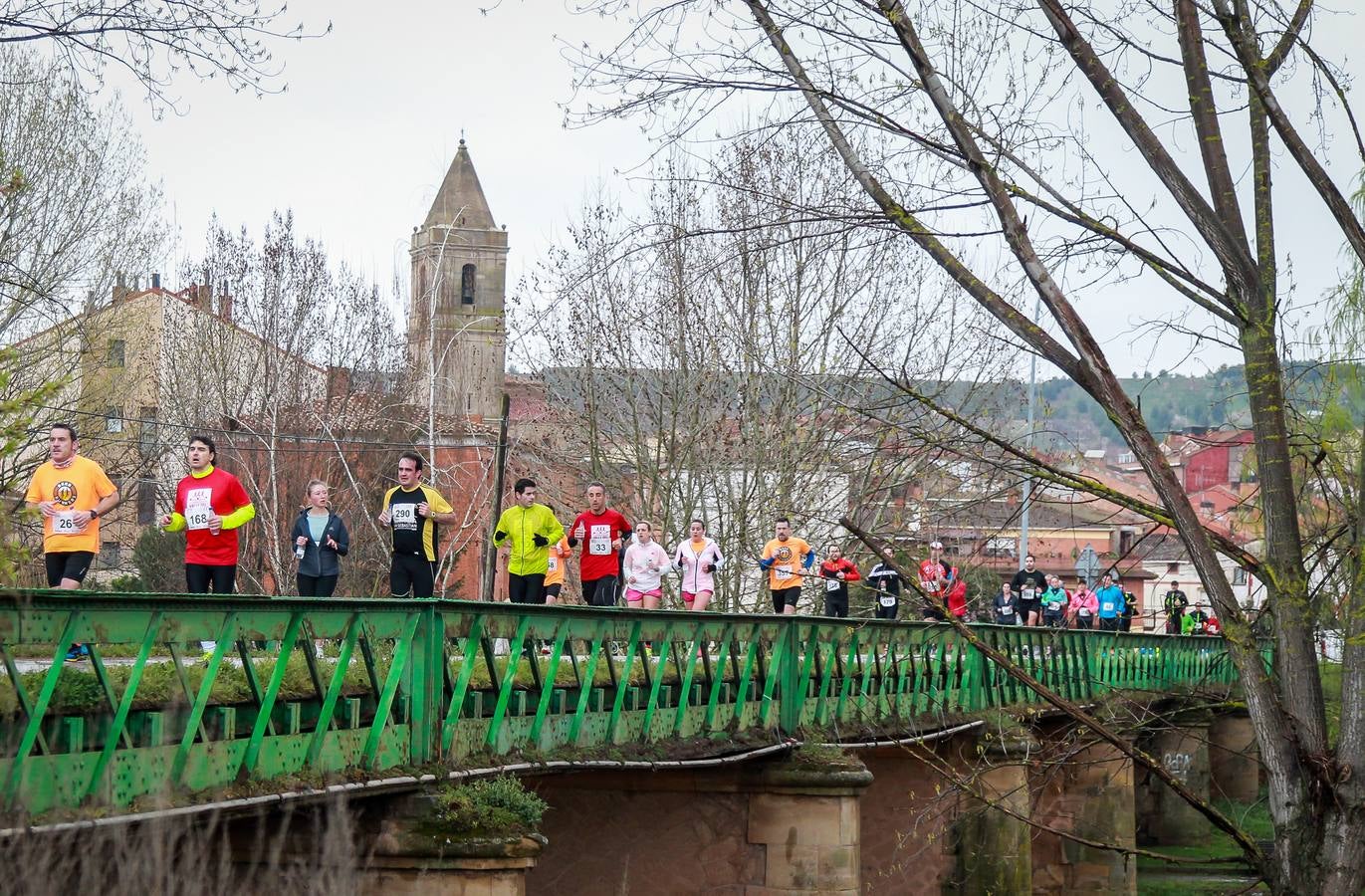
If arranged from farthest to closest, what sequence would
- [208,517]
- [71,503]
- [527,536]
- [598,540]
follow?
[598,540] → [527,536] → [208,517] → [71,503]

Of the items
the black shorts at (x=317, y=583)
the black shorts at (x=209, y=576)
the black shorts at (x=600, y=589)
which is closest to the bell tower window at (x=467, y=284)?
the black shorts at (x=600, y=589)

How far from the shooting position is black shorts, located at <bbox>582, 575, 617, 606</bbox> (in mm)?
17750

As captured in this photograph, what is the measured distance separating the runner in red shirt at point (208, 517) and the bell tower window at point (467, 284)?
58.6 metres

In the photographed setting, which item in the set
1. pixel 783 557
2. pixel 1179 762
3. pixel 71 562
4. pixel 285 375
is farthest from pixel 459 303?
pixel 71 562

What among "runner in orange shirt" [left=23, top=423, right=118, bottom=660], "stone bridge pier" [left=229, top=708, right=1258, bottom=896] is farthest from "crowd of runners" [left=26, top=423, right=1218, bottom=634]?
"stone bridge pier" [left=229, top=708, right=1258, bottom=896]

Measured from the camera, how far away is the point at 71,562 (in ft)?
41.1

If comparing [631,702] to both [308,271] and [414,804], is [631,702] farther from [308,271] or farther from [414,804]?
[308,271]

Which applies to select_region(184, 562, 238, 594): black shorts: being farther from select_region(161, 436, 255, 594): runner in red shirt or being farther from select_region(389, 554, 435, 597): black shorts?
select_region(389, 554, 435, 597): black shorts

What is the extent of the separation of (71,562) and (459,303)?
5796cm

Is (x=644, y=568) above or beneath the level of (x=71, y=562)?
above

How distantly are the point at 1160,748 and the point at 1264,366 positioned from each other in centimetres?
3334

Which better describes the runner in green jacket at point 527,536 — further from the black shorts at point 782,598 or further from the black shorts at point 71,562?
the black shorts at point 782,598

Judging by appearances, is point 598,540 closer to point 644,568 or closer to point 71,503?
point 644,568

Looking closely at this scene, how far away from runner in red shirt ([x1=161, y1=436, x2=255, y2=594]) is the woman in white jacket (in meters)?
6.68
